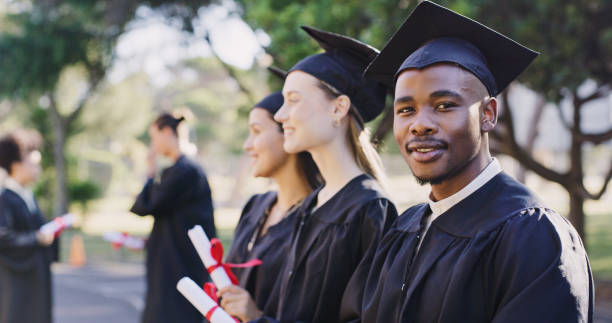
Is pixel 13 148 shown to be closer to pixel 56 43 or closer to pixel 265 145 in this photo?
pixel 265 145

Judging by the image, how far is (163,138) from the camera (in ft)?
16.6

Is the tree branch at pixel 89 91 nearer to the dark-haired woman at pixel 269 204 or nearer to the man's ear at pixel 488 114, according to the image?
the dark-haired woman at pixel 269 204

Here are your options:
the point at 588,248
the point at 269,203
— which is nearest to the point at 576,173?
the point at 588,248

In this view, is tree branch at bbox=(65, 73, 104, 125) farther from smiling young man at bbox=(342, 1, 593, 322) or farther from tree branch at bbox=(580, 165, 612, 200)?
smiling young man at bbox=(342, 1, 593, 322)

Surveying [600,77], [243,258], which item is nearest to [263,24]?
[600,77]

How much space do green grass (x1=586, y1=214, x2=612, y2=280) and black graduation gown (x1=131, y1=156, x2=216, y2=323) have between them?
8642 mm

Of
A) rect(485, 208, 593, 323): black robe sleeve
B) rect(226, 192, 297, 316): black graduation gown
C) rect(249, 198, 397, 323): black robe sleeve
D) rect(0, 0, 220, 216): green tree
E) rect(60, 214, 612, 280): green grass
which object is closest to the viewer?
rect(485, 208, 593, 323): black robe sleeve

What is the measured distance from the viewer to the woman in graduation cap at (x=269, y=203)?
3.07 meters

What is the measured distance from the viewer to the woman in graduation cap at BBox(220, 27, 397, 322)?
2.50 meters

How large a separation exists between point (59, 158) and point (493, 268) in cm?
2141

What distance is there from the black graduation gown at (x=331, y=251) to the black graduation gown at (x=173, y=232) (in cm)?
243

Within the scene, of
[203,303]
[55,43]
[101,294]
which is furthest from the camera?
[55,43]

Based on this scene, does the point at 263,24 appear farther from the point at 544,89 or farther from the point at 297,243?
the point at 297,243

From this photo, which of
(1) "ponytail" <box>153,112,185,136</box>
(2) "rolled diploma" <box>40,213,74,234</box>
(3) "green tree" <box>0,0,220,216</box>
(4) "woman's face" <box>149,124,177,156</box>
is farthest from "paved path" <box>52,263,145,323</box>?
(3) "green tree" <box>0,0,220,216</box>
